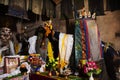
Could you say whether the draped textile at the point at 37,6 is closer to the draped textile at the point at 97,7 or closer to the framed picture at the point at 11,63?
the framed picture at the point at 11,63

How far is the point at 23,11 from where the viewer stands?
294 cm

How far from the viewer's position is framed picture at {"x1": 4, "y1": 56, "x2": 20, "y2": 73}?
2682 mm

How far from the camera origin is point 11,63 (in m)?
2.75

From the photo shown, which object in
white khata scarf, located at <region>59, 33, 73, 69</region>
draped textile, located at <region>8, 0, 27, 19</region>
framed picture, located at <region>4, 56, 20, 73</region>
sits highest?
draped textile, located at <region>8, 0, 27, 19</region>

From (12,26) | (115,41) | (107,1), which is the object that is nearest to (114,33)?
(115,41)

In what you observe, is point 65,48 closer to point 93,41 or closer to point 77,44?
point 77,44

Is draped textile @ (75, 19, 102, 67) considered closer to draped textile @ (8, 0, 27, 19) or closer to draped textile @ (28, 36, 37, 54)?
draped textile @ (28, 36, 37, 54)

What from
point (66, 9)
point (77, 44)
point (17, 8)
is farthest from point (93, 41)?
point (17, 8)

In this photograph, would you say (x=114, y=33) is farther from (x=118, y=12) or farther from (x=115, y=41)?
(x=118, y=12)

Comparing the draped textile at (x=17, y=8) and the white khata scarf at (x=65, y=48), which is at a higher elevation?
the draped textile at (x=17, y=8)

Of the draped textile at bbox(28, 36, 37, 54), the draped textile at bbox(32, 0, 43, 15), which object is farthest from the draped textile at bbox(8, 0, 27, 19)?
the draped textile at bbox(28, 36, 37, 54)

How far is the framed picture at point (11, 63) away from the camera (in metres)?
2.68

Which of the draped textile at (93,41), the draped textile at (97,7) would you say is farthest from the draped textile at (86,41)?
the draped textile at (97,7)

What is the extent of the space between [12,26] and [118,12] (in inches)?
81.6
